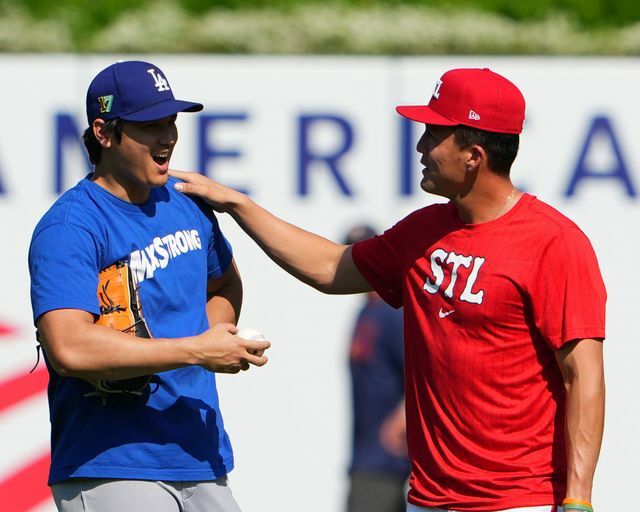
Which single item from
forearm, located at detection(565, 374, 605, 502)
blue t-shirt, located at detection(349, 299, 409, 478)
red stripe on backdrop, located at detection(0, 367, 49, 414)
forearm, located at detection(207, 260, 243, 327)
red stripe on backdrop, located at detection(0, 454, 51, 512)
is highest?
forearm, located at detection(207, 260, 243, 327)

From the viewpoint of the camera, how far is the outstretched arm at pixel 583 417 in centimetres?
332

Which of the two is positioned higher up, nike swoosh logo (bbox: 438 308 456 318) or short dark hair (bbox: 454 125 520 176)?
short dark hair (bbox: 454 125 520 176)

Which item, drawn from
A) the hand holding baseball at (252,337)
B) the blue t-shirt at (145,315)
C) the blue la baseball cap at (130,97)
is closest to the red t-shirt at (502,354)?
the hand holding baseball at (252,337)

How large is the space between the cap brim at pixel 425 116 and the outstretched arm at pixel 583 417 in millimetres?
750

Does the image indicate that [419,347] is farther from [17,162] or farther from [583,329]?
[17,162]

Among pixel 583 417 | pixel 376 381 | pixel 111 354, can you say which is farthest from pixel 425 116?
pixel 376 381

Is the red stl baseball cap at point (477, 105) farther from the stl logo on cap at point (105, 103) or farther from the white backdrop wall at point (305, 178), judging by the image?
the white backdrop wall at point (305, 178)

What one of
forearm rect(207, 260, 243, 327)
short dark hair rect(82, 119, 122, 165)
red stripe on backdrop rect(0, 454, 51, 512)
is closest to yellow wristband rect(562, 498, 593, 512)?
forearm rect(207, 260, 243, 327)

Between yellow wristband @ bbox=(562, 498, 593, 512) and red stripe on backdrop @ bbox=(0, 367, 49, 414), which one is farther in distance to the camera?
red stripe on backdrop @ bbox=(0, 367, 49, 414)

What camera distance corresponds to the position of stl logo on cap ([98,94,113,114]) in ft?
11.6

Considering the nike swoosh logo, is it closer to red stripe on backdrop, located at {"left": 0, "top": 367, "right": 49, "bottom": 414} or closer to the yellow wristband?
the yellow wristband

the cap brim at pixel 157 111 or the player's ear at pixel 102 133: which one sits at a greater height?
the cap brim at pixel 157 111

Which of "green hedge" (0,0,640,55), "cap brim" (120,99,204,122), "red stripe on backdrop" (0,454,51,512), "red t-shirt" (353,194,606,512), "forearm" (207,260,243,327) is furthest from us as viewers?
"green hedge" (0,0,640,55)

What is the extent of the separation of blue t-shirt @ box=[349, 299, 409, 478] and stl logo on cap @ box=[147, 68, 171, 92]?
8.25ft
